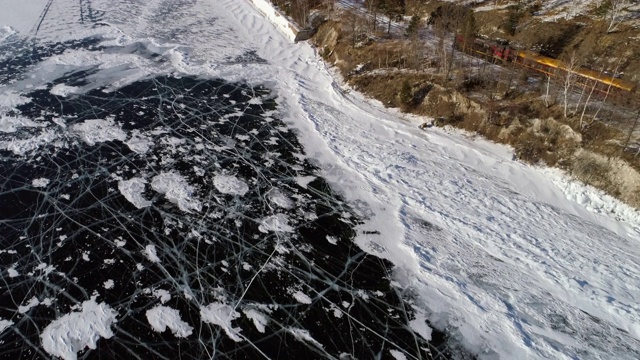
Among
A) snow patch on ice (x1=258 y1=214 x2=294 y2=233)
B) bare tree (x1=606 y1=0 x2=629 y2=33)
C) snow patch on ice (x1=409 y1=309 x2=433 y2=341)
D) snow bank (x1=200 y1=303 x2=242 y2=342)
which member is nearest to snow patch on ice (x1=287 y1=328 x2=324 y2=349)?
snow bank (x1=200 y1=303 x2=242 y2=342)

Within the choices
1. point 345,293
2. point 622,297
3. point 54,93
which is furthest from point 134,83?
point 622,297

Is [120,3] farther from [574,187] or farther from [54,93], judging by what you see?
[574,187]

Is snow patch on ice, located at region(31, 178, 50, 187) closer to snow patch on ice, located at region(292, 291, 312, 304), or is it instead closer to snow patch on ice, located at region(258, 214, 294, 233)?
snow patch on ice, located at region(258, 214, 294, 233)

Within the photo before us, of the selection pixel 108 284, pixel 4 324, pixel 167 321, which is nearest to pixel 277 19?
pixel 108 284

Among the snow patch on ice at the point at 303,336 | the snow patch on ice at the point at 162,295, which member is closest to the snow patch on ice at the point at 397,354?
the snow patch on ice at the point at 303,336

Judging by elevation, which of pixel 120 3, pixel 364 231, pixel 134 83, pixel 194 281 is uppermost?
pixel 120 3

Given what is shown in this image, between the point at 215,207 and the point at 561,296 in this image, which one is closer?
the point at 561,296
